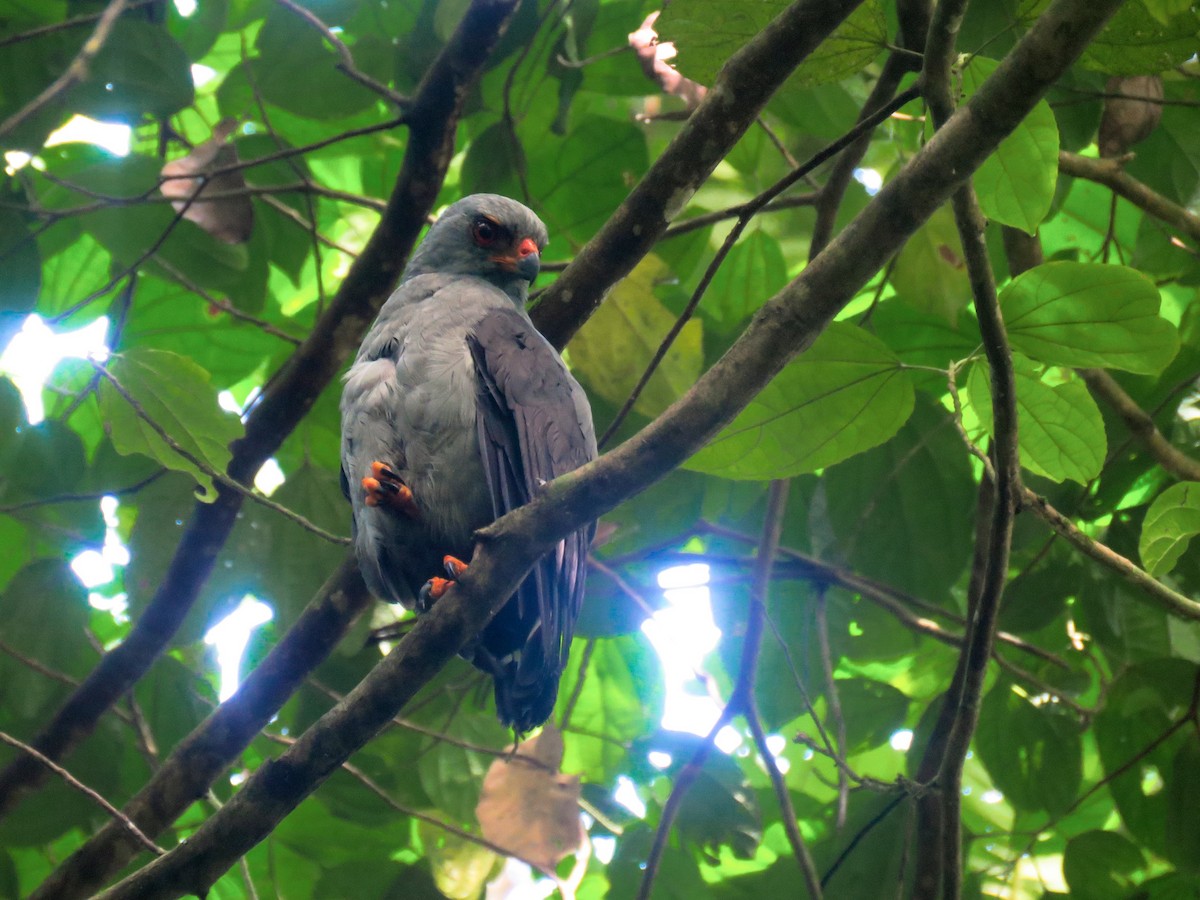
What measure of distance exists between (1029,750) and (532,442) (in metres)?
2.12

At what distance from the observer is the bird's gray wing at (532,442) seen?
2.74 metres

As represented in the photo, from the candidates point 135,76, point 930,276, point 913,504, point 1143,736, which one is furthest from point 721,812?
point 135,76

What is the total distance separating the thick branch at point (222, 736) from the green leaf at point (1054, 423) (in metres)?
1.82

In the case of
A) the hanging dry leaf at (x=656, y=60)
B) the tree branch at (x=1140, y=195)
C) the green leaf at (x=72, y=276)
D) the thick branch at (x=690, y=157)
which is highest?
the hanging dry leaf at (x=656, y=60)

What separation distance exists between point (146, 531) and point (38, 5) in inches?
69.0

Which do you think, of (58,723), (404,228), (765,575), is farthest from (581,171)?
(58,723)

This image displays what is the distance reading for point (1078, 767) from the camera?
11.9ft

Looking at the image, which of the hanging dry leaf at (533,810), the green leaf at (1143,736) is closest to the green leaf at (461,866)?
the hanging dry leaf at (533,810)

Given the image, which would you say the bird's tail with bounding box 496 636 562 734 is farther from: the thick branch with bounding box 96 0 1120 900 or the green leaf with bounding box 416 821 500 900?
the green leaf with bounding box 416 821 500 900

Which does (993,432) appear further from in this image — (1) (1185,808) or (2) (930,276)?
(1) (1185,808)

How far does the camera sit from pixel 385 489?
295 centimetres

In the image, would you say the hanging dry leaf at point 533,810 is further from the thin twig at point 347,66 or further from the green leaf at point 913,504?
the thin twig at point 347,66

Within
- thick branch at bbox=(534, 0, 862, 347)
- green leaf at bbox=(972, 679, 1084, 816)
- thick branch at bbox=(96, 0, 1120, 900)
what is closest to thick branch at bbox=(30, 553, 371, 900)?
thick branch at bbox=(96, 0, 1120, 900)

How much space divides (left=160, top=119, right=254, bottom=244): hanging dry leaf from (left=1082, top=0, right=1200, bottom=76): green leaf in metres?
2.47
